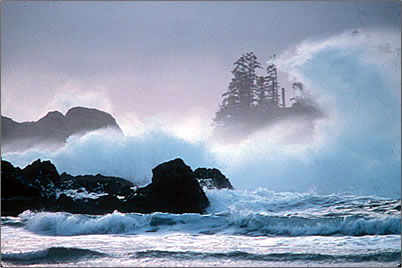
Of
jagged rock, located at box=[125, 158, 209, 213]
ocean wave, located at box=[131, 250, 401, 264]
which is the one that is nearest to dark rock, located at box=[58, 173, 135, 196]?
jagged rock, located at box=[125, 158, 209, 213]

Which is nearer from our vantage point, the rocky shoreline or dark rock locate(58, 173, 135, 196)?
the rocky shoreline

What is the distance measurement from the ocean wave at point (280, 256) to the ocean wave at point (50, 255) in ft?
2.45

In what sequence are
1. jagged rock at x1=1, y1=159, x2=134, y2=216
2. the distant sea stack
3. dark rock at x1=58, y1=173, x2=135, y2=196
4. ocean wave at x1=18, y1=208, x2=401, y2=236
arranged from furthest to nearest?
the distant sea stack → dark rock at x1=58, y1=173, x2=135, y2=196 → jagged rock at x1=1, y1=159, x2=134, y2=216 → ocean wave at x1=18, y1=208, x2=401, y2=236

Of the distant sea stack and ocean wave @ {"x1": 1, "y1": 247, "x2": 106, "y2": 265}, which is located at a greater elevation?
the distant sea stack

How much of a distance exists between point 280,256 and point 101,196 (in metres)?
6.53

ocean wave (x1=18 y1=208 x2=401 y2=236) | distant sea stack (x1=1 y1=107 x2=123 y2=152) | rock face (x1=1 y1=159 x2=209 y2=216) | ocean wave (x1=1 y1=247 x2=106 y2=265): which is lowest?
ocean wave (x1=1 y1=247 x2=106 y2=265)

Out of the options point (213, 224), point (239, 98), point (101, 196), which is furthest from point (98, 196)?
point (239, 98)

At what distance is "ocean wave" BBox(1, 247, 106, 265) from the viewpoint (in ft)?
17.5

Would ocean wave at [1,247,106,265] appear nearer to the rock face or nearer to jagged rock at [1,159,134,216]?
the rock face

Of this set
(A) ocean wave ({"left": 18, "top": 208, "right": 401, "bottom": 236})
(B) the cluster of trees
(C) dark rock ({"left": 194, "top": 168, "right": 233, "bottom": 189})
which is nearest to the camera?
(A) ocean wave ({"left": 18, "top": 208, "right": 401, "bottom": 236})

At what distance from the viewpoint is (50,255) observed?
220 inches

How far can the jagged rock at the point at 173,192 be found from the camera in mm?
9688

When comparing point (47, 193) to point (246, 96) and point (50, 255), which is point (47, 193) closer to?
point (50, 255)

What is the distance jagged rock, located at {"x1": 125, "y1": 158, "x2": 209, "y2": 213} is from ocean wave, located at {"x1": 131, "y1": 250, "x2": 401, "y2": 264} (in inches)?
157
